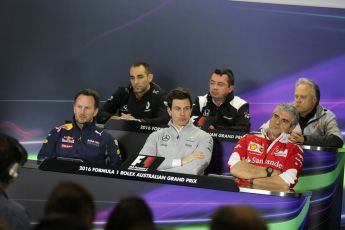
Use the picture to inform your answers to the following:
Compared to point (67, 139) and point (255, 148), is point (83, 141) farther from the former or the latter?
point (255, 148)

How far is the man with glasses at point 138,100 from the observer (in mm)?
6637

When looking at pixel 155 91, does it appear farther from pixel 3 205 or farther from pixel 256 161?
pixel 3 205

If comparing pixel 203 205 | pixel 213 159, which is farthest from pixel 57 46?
pixel 203 205

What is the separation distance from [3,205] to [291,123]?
8.75 ft

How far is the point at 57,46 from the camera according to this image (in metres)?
7.59

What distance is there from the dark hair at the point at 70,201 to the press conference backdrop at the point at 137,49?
202 inches

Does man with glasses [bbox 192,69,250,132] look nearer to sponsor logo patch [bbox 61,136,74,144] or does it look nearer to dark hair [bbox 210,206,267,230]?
sponsor logo patch [bbox 61,136,74,144]

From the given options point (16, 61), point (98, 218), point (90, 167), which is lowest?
point (98, 218)

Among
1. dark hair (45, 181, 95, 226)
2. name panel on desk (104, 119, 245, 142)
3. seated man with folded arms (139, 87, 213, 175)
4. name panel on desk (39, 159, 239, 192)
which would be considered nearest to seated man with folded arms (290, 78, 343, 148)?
name panel on desk (104, 119, 245, 142)

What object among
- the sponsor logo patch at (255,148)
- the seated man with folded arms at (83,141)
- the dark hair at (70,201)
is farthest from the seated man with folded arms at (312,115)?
the dark hair at (70,201)

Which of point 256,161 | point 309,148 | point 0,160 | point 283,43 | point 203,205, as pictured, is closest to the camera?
point 0,160

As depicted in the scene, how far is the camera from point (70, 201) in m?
2.29

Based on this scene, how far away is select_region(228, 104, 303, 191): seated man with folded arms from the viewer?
4.83m

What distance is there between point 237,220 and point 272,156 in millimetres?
3106
